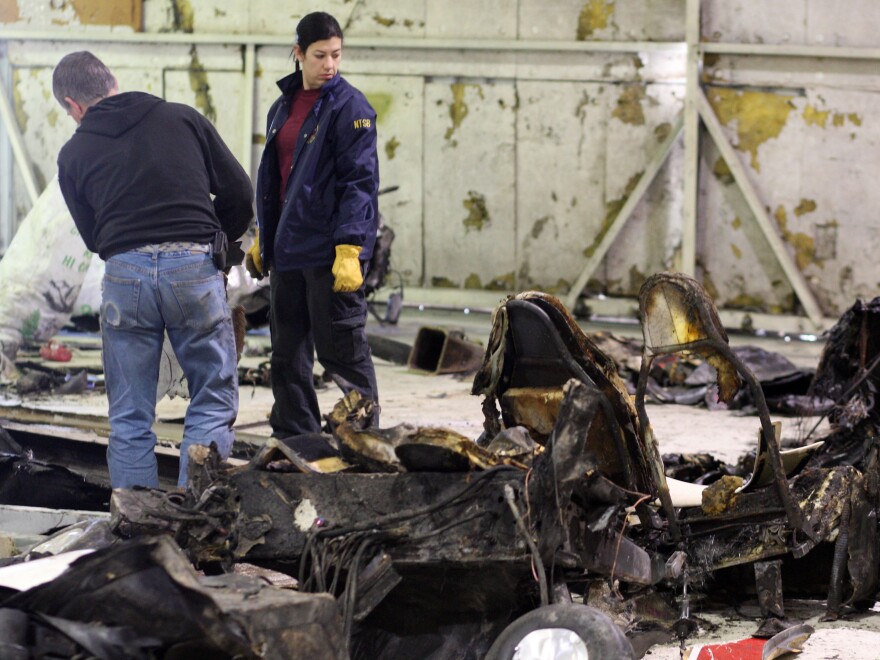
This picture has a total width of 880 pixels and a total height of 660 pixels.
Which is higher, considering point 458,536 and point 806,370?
point 458,536

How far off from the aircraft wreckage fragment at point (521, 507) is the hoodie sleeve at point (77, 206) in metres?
1.66

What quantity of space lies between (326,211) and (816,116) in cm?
634

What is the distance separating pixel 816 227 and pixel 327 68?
253 inches

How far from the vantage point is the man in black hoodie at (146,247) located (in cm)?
491

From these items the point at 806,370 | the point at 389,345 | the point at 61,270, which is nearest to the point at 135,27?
the point at 389,345

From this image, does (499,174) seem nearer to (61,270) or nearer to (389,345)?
(389,345)

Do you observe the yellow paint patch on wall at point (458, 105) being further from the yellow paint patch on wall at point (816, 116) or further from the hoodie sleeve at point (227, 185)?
the hoodie sleeve at point (227, 185)

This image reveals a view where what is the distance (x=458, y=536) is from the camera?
11.3ft

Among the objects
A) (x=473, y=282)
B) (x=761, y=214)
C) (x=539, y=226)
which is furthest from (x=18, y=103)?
(x=761, y=214)

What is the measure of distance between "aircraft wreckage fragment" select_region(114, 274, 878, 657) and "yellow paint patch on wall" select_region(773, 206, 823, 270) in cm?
713

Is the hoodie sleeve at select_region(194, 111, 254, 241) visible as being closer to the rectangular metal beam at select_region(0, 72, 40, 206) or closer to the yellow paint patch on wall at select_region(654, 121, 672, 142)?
the yellow paint patch on wall at select_region(654, 121, 672, 142)

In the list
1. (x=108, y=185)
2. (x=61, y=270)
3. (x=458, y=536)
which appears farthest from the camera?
(x=61, y=270)

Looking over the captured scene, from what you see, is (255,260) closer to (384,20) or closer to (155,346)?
(155,346)

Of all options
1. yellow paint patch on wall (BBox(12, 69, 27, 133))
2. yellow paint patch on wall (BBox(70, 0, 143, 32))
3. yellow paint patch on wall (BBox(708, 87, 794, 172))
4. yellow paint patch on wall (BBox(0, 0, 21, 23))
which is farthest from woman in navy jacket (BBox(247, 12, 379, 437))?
yellow paint patch on wall (BBox(0, 0, 21, 23))
